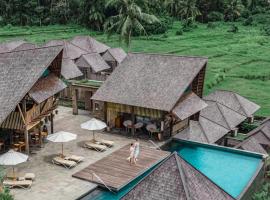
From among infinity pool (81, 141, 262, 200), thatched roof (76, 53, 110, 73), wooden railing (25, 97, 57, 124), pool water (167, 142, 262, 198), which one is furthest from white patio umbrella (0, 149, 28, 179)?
thatched roof (76, 53, 110, 73)

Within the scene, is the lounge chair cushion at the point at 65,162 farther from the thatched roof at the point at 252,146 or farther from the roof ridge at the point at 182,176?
the thatched roof at the point at 252,146

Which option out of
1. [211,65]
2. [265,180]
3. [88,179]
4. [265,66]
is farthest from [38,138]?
[265,66]

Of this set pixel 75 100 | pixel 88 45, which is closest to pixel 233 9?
pixel 88 45

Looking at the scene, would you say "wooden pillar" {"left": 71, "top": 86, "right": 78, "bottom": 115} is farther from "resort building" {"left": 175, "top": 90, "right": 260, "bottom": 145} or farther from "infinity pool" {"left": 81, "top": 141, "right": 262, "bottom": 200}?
"resort building" {"left": 175, "top": 90, "right": 260, "bottom": 145}

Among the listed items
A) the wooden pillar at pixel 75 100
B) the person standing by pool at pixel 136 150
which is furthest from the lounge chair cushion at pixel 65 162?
the wooden pillar at pixel 75 100

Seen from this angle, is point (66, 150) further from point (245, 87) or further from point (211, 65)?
point (211, 65)

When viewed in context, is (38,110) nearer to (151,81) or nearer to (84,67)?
(151,81)
